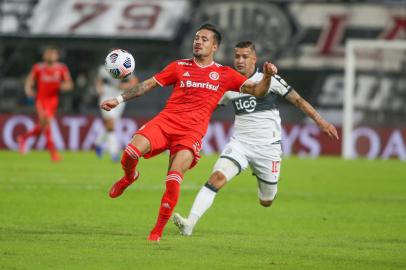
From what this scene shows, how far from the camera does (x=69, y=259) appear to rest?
30.3 ft

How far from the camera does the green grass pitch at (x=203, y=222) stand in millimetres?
9531

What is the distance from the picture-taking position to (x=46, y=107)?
24719 millimetres

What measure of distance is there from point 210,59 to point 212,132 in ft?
58.6

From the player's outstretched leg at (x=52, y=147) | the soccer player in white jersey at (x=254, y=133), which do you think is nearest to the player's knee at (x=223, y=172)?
the soccer player in white jersey at (x=254, y=133)

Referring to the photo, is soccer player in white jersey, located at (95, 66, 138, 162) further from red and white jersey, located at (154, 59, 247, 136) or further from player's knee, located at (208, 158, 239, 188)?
red and white jersey, located at (154, 59, 247, 136)

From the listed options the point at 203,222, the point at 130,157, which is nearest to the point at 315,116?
the point at 130,157

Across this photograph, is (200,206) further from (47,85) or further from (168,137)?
(47,85)

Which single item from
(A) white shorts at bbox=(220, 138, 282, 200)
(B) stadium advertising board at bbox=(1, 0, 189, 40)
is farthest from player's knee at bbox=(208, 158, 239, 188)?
(B) stadium advertising board at bbox=(1, 0, 189, 40)

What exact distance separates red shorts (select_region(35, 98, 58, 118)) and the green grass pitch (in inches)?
60.5

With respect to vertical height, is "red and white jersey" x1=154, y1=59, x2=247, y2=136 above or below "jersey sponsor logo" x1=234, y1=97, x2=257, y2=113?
above

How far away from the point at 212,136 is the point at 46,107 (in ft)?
19.5

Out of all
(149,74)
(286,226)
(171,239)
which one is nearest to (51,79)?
(149,74)

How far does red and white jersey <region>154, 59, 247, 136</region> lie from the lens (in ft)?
36.7

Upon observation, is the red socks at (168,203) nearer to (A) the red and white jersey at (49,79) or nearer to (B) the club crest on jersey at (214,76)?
(B) the club crest on jersey at (214,76)
